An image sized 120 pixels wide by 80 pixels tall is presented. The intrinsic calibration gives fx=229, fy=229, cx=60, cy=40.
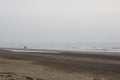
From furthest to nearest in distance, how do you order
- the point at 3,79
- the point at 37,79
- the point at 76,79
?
the point at 76,79, the point at 37,79, the point at 3,79

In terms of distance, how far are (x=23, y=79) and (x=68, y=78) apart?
3.06 m

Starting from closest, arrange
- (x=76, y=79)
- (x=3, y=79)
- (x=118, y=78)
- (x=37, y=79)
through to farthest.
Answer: (x=3, y=79) < (x=37, y=79) < (x=76, y=79) < (x=118, y=78)

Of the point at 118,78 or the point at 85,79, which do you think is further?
the point at 118,78

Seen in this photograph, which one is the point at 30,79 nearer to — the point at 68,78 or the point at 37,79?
the point at 37,79

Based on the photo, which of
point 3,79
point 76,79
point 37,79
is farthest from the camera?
point 76,79

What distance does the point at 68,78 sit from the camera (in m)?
14.2

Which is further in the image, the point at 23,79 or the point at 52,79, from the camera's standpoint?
the point at 52,79

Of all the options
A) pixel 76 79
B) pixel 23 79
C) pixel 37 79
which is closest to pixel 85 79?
pixel 76 79

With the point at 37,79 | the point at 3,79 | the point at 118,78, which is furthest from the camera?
→ the point at 118,78

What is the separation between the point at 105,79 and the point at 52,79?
3.50 meters

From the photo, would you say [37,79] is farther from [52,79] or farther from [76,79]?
[76,79]

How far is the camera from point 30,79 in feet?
41.6

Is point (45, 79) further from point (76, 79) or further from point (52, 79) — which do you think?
point (76, 79)

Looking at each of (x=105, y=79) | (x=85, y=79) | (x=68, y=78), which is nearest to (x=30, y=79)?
(x=68, y=78)
